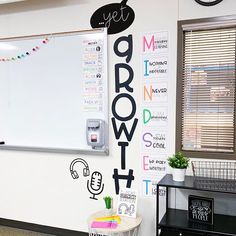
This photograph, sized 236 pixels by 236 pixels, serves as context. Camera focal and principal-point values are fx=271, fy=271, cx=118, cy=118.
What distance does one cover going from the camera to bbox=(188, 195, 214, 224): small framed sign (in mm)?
2006

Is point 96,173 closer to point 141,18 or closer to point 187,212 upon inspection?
point 187,212

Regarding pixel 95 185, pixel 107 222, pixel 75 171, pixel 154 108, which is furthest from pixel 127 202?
pixel 154 108

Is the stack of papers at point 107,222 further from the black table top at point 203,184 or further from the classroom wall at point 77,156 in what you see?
the black table top at point 203,184

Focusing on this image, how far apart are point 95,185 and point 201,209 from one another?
1.05 m

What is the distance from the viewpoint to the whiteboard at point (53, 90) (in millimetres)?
2600

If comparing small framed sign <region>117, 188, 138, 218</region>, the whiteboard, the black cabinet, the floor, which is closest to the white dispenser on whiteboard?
the whiteboard

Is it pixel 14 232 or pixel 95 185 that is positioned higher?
pixel 95 185

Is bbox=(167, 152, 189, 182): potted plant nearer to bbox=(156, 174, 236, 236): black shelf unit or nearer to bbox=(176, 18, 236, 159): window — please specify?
bbox=(156, 174, 236, 236): black shelf unit

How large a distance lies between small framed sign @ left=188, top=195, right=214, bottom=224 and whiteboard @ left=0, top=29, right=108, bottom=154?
36.6 inches

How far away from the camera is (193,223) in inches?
80.6

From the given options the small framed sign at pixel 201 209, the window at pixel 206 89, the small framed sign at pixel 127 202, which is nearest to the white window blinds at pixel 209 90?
the window at pixel 206 89

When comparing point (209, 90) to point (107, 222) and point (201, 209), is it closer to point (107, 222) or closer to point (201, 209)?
point (201, 209)

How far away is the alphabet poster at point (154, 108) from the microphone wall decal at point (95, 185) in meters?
0.44

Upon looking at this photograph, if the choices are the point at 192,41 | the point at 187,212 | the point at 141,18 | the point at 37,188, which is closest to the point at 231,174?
the point at 187,212
